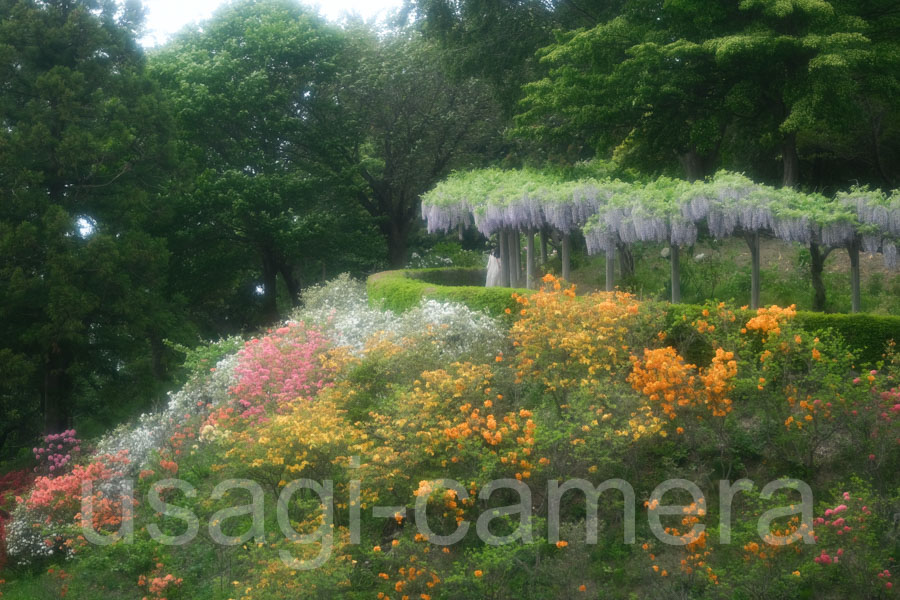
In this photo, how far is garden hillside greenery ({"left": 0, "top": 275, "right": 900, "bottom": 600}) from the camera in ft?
25.1

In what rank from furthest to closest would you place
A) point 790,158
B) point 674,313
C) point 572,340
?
point 790,158
point 674,313
point 572,340

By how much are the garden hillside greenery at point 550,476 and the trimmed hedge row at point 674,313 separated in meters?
0.18

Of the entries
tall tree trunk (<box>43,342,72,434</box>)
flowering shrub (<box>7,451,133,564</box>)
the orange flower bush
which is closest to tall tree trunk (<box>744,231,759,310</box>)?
Result: the orange flower bush

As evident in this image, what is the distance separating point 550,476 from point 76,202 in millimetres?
15328

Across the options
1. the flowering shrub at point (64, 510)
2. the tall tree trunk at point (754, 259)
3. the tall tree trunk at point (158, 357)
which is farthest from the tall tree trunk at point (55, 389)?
the tall tree trunk at point (754, 259)

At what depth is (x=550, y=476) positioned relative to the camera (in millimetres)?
8562

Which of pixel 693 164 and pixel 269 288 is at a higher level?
pixel 693 164

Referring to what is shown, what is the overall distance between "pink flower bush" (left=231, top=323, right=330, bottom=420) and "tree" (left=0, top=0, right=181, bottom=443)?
6.79 m

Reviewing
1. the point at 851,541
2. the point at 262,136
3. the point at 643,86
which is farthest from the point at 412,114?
the point at 851,541

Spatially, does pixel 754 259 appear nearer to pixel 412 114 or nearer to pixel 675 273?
pixel 675 273

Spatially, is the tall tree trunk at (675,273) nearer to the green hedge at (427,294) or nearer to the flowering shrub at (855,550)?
the green hedge at (427,294)

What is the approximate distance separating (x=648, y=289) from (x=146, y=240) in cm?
1179

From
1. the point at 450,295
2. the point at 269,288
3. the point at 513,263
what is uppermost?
the point at 513,263

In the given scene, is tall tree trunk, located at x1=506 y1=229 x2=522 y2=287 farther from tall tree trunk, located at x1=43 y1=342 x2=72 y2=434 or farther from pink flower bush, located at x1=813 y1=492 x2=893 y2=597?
pink flower bush, located at x1=813 y1=492 x2=893 y2=597
